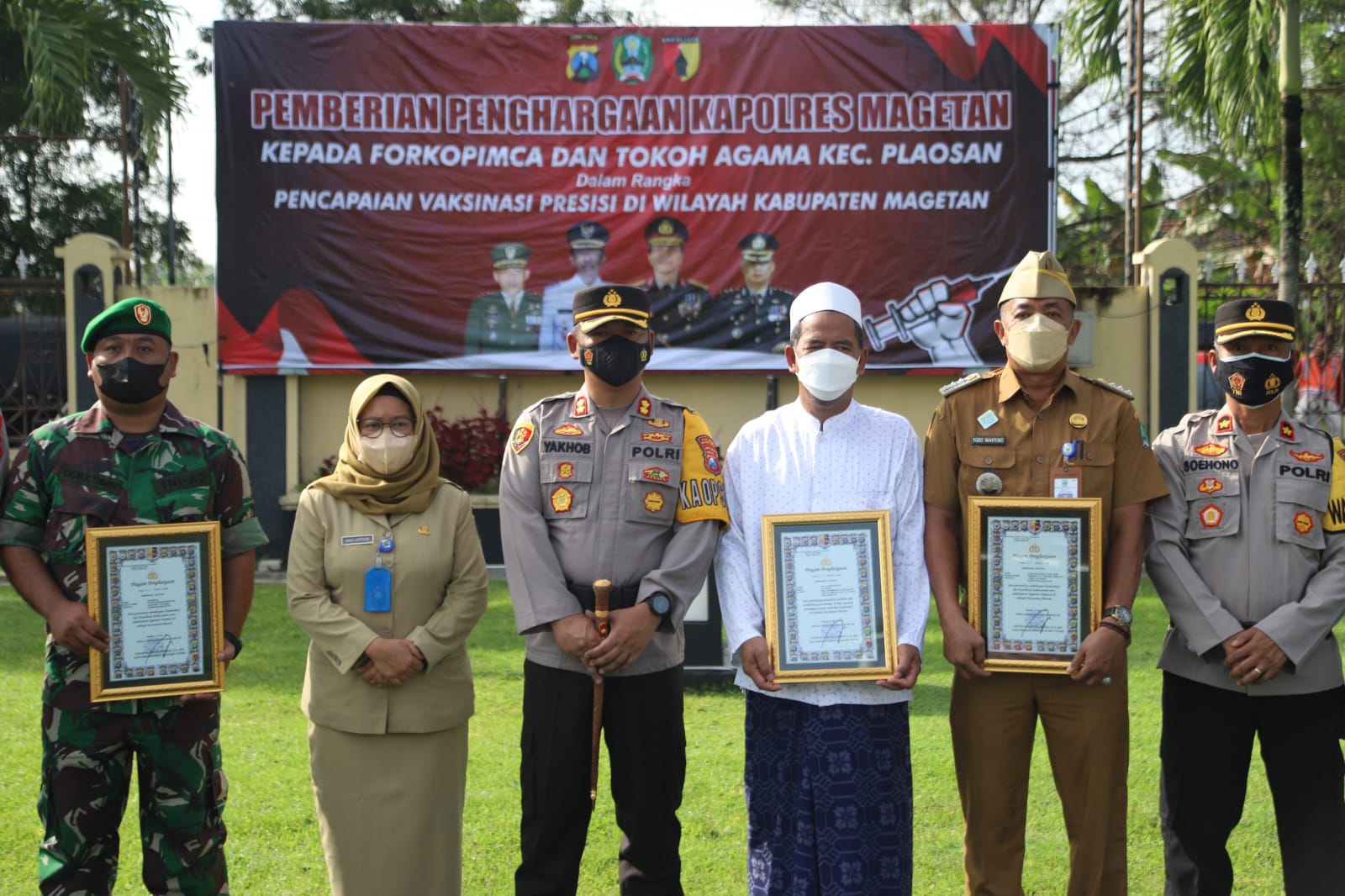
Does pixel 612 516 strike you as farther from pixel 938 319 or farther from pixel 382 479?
pixel 938 319

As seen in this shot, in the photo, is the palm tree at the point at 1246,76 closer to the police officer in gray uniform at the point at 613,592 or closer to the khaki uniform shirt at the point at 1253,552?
the khaki uniform shirt at the point at 1253,552

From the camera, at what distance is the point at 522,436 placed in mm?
3959

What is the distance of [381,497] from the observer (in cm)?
381

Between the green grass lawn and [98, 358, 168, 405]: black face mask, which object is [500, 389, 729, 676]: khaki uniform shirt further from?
the green grass lawn

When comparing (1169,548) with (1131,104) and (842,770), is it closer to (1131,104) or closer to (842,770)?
(842,770)

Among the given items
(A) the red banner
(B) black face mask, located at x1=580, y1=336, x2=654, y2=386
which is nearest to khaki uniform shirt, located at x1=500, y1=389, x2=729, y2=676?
(B) black face mask, located at x1=580, y1=336, x2=654, y2=386

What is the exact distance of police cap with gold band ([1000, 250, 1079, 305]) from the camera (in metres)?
3.88

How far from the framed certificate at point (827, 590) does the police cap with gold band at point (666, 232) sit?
8288 millimetres

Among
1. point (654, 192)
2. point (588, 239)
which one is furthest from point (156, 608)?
point (654, 192)

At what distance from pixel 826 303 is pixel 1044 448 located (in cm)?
82

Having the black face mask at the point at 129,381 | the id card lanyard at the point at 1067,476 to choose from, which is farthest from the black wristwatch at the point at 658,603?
the black face mask at the point at 129,381

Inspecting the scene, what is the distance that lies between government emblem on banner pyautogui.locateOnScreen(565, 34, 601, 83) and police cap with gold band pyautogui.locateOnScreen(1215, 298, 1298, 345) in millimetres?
8579

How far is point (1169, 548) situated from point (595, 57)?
8941mm

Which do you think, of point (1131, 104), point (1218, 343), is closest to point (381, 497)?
Answer: point (1218, 343)
